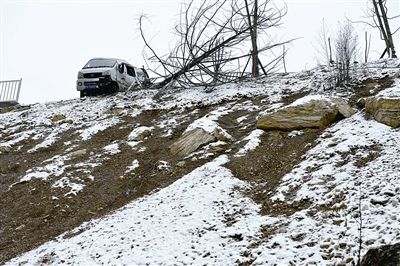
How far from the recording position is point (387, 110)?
8.17 meters

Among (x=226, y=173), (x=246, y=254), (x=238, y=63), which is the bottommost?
(x=246, y=254)

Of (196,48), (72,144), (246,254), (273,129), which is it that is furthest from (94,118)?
(246,254)

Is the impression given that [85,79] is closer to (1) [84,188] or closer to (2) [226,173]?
(1) [84,188]

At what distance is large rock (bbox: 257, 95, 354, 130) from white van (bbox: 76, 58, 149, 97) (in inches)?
324

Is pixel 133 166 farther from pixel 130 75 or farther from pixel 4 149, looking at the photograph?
pixel 130 75

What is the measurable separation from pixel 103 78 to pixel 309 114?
413 inches

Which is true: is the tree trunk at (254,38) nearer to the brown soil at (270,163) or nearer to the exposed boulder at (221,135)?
the exposed boulder at (221,135)

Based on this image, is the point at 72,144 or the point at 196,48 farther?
the point at 196,48

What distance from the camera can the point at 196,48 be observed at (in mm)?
14906

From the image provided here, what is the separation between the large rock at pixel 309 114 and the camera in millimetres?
9156

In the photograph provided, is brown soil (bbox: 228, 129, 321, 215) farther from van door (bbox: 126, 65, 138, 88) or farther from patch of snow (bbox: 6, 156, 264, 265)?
van door (bbox: 126, 65, 138, 88)

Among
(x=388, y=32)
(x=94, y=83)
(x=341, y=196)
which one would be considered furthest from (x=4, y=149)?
(x=388, y=32)

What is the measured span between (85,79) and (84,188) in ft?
32.0

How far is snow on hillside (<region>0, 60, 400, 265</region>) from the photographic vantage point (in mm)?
5191
